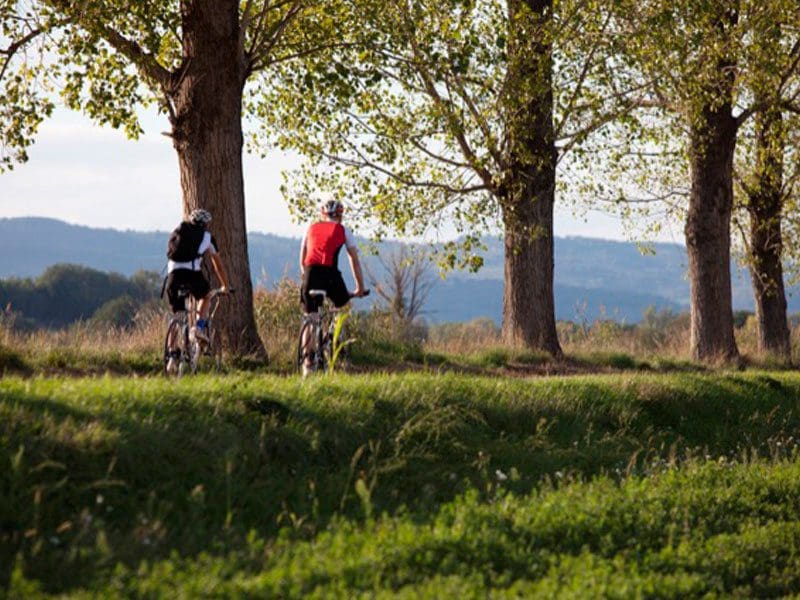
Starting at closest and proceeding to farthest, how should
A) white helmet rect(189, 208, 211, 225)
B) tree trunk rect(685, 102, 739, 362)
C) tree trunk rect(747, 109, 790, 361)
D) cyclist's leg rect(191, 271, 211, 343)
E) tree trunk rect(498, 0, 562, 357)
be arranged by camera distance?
white helmet rect(189, 208, 211, 225)
cyclist's leg rect(191, 271, 211, 343)
tree trunk rect(498, 0, 562, 357)
tree trunk rect(685, 102, 739, 362)
tree trunk rect(747, 109, 790, 361)

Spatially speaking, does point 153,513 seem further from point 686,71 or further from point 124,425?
point 686,71

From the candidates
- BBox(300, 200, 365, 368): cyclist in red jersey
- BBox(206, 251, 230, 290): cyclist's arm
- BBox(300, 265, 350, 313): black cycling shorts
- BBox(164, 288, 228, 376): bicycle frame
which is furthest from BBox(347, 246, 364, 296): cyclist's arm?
BBox(164, 288, 228, 376): bicycle frame

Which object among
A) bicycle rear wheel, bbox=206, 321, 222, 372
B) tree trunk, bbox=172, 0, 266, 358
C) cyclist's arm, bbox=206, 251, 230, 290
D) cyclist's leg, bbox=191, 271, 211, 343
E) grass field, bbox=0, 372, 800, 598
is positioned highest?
tree trunk, bbox=172, 0, 266, 358

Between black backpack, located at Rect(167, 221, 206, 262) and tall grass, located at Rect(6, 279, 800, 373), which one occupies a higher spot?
black backpack, located at Rect(167, 221, 206, 262)

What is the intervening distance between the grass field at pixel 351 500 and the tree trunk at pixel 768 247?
18.1m

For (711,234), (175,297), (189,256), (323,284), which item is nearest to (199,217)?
(189,256)

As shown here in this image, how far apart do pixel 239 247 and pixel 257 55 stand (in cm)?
327

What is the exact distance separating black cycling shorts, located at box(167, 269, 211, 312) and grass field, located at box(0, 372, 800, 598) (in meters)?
2.44

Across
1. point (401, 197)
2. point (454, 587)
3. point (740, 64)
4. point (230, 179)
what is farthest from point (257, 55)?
point (454, 587)

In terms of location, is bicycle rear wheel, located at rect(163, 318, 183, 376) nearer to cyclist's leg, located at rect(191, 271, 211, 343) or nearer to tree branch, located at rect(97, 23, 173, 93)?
cyclist's leg, located at rect(191, 271, 211, 343)

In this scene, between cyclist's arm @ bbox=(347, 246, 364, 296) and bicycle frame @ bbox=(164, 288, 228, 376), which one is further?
cyclist's arm @ bbox=(347, 246, 364, 296)

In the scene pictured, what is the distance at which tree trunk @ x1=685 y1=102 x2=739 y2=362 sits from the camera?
27.8 m

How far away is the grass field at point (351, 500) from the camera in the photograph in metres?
7.97

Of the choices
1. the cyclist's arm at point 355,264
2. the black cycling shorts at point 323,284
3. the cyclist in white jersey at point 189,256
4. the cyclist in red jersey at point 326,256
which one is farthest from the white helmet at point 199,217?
the cyclist's arm at point 355,264
